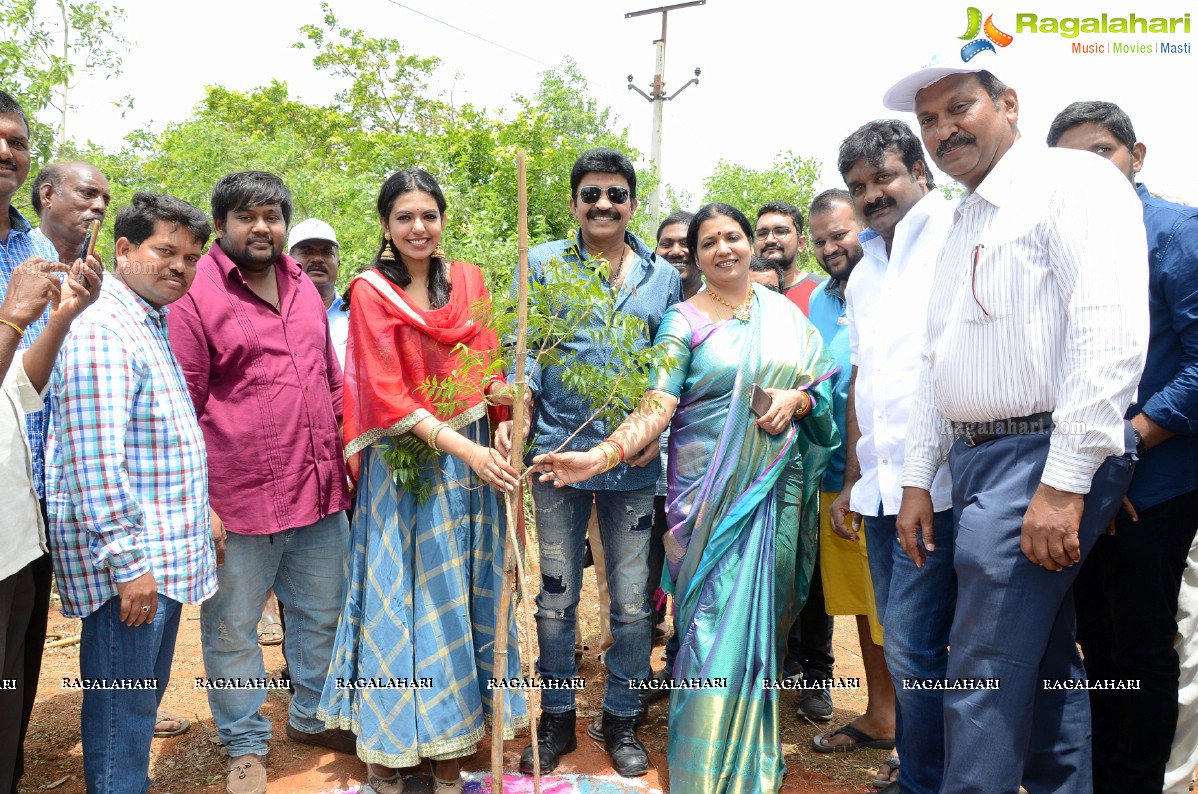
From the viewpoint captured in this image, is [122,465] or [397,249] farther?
[397,249]

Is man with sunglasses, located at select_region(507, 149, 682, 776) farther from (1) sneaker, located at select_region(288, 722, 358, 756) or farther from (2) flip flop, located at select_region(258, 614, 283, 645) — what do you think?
(2) flip flop, located at select_region(258, 614, 283, 645)

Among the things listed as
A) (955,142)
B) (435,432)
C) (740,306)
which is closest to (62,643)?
(435,432)

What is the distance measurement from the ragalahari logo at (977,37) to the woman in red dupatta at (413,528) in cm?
184

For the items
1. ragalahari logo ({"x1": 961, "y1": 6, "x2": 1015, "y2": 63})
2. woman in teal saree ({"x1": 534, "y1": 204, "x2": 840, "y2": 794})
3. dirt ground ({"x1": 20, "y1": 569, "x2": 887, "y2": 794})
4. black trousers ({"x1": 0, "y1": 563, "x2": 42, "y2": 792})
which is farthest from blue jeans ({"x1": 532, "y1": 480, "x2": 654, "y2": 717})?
ragalahari logo ({"x1": 961, "y1": 6, "x2": 1015, "y2": 63})

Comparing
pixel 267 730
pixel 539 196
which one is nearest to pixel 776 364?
pixel 267 730

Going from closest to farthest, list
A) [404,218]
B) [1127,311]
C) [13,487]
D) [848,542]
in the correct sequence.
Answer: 1. [1127,311]
2. [13,487]
3. [404,218]
4. [848,542]

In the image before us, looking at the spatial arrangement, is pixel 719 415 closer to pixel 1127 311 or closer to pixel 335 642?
pixel 1127 311

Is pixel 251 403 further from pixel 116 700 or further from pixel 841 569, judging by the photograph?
pixel 841 569

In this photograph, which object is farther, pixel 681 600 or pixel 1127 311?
pixel 681 600

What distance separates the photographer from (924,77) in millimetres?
2533

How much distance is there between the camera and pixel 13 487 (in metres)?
2.53

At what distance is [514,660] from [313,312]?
1.69m

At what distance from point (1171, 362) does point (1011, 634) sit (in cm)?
Answer: 119

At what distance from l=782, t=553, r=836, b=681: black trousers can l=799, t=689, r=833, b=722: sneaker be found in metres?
0.08
